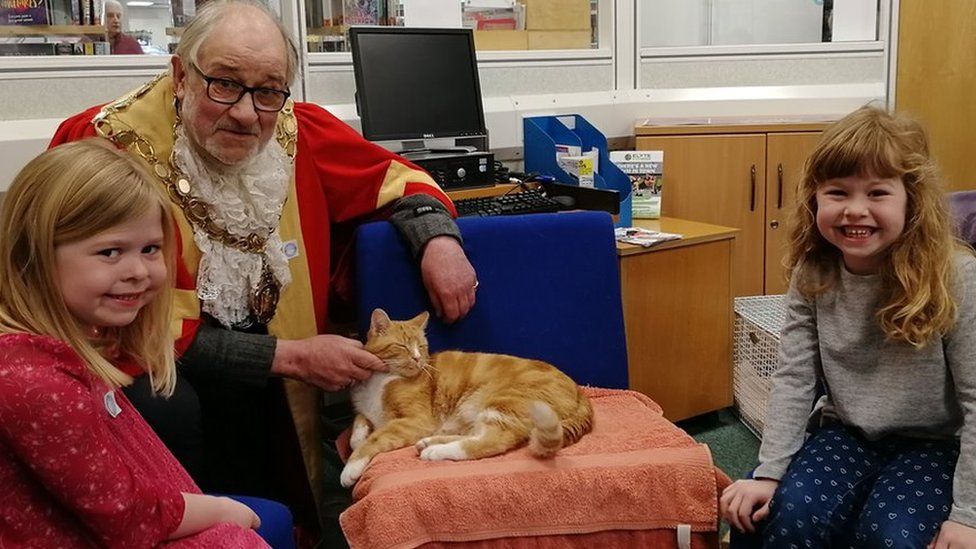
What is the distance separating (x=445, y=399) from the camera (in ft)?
5.42

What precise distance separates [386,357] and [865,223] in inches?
33.9

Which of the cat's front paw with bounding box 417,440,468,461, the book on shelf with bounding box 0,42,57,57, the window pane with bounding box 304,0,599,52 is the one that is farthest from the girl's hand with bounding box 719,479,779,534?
the book on shelf with bounding box 0,42,57,57

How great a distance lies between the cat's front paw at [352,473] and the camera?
146cm

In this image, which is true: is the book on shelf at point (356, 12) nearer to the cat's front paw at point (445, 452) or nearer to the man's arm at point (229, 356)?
the man's arm at point (229, 356)

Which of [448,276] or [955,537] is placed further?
[448,276]

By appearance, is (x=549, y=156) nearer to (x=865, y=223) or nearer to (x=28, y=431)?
(x=865, y=223)

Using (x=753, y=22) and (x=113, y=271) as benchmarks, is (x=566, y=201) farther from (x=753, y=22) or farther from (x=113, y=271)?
(x=753, y=22)

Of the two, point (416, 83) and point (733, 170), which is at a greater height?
point (416, 83)

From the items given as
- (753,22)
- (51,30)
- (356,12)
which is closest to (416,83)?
(356,12)

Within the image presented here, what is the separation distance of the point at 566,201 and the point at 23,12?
5.02ft

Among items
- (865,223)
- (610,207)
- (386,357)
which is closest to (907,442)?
(865,223)

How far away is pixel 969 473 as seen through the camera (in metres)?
1.31

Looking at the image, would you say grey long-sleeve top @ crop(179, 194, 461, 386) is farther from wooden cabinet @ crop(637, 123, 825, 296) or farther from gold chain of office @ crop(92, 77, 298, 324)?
wooden cabinet @ crop(637, 123, 825, 296)

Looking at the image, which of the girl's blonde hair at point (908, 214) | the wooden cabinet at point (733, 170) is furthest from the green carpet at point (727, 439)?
the girl's blonde hair at point (908, 214)
